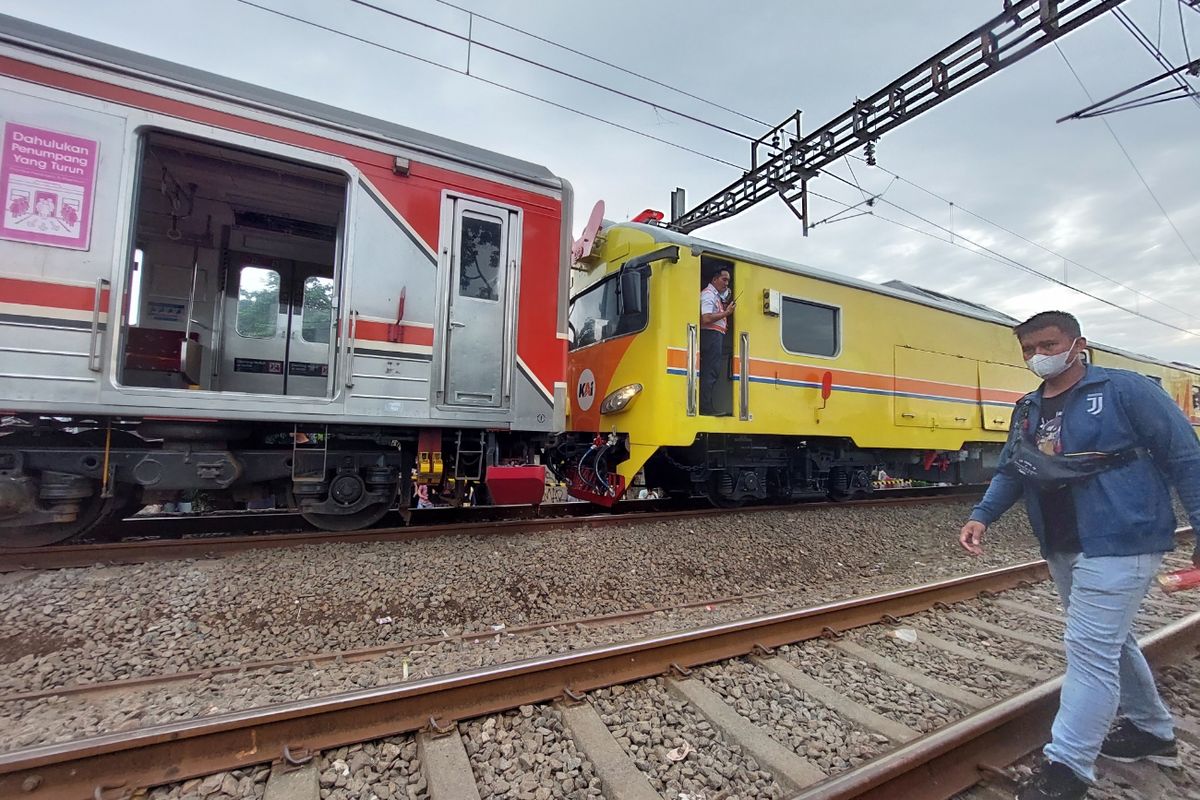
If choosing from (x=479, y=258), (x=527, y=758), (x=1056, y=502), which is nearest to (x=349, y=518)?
(x=479, y=258)

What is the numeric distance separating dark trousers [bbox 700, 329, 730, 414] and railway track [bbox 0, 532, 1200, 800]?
10.6 feet

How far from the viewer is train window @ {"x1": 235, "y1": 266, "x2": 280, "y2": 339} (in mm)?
5973

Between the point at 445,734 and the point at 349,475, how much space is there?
2.91 metres

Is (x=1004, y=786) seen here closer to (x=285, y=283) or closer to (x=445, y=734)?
(x=445, y=734)

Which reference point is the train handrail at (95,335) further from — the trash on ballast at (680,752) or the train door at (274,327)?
the trash on ballast at (680,752)

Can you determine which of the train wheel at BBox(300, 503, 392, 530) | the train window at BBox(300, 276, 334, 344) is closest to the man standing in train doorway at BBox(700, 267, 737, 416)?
the train wheel at BBox(300, 503, 392, 530)

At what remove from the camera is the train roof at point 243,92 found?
340 cm

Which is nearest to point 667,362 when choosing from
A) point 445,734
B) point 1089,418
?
point 1089,418

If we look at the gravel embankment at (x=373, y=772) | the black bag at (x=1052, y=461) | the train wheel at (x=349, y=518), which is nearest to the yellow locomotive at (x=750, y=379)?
the train wheel at (x=349, y=518)

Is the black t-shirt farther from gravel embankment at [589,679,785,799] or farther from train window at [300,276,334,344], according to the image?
train window at [300,276,334,344]

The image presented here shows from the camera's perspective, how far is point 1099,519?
206 centimetres

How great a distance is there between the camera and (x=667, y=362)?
5.60 metres

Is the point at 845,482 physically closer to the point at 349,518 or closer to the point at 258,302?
the point at 349,518

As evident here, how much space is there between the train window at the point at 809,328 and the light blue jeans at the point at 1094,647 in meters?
4.68
